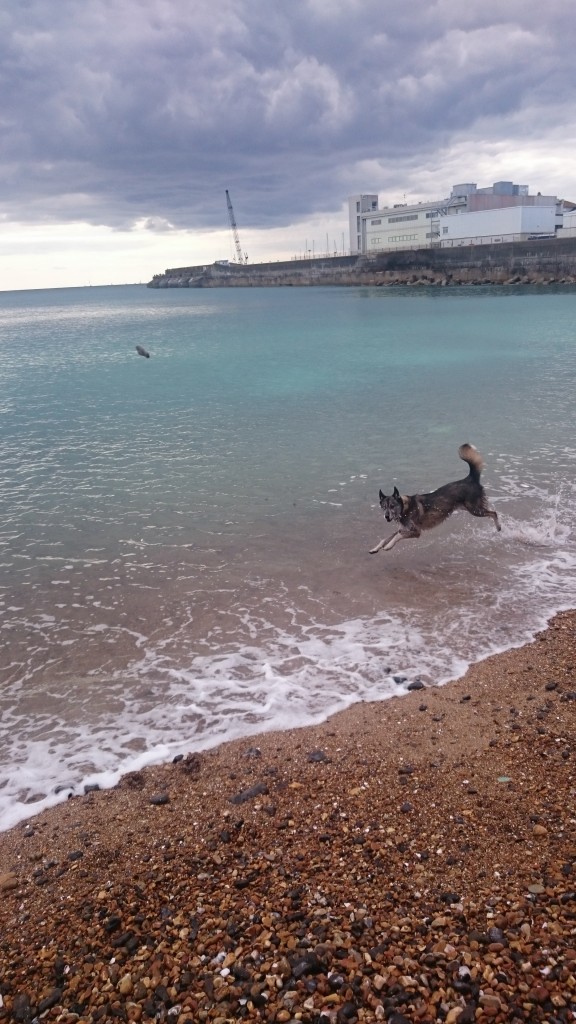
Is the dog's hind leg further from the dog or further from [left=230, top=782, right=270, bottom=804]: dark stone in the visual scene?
[left=230, top=782, right=270, bottom=804]: dark stone

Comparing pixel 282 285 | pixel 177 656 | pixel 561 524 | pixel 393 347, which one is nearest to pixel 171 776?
pixel 177 656

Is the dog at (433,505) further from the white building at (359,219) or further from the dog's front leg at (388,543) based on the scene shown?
the white building at (359,219)

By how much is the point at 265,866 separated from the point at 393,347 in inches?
1473

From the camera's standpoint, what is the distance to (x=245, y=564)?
10148mm

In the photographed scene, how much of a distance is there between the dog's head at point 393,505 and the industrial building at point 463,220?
344 feet

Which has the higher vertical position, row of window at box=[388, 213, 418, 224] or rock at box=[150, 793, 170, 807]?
row of window at box=[388, 213, 418, 224]

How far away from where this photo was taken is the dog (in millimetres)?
9898

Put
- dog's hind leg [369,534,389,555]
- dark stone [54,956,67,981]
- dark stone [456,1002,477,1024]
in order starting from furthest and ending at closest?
dog's hind leg [369,534,389,555] → dark stone [54,956,67,981] → dark stone [456,1002,477,1024]

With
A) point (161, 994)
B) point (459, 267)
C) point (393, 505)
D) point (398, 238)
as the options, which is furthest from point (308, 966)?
point (398, 238)

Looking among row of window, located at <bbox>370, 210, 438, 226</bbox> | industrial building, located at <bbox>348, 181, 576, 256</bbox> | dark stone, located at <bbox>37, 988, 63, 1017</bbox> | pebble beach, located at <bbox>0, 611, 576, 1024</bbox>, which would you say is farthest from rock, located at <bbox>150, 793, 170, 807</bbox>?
row of window, located at <bbox>370, 210, 438, 226</bbox>

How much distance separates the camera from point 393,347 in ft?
127

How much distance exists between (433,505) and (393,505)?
0.67 m

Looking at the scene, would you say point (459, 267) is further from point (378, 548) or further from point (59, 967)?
point (59, 967)

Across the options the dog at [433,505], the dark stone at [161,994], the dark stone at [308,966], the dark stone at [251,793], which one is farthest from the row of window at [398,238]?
the dark stone at [161,994]
